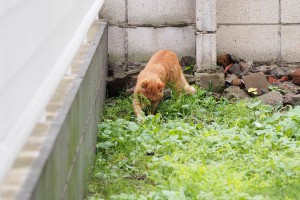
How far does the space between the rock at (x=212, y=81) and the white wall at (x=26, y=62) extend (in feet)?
13.0

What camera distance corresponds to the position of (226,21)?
8.70 metres

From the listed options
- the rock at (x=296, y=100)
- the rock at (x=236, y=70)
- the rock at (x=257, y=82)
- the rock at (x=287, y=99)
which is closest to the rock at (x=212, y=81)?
the rock at (x=257, y=82)

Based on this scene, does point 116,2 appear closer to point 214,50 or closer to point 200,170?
point 214,50

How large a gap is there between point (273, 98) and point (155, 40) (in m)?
1.52

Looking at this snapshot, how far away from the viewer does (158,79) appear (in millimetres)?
7891

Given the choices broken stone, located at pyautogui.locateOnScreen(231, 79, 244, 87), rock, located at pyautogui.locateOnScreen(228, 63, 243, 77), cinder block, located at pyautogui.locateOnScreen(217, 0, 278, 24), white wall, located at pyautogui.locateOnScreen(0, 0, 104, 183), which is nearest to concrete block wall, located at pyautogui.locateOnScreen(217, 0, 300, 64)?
cinder block, located at pyautogui.locateOnScreen(217, 0, 278, 24)

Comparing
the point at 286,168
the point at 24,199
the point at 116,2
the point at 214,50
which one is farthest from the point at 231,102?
the point at 24,199

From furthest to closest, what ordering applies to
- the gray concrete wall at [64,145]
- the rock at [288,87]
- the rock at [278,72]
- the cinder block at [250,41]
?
the cinder block at [250,41], the rock at [278,72], the rock at [288,87], the gray concrete wall at [64,145]

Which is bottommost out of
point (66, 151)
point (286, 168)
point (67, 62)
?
point (286, 168)

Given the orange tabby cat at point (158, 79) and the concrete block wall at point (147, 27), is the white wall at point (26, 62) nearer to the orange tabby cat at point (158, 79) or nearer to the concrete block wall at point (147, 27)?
the orange tabby cat at point (158, 79)

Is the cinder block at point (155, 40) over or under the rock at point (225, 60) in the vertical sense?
over

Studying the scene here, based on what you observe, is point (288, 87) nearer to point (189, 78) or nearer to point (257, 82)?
point (257, 82)

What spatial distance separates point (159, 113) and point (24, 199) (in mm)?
4493

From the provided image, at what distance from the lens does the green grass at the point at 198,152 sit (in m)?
5.13
